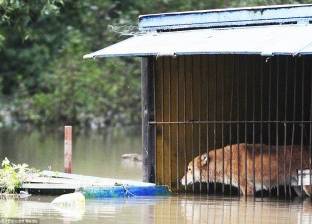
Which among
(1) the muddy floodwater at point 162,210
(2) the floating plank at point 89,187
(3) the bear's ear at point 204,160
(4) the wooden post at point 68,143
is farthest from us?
(4) the wooden post at point 68,143

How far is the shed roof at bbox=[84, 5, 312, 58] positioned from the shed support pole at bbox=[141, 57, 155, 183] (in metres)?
0.48

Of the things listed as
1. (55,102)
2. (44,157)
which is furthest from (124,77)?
(44,157)

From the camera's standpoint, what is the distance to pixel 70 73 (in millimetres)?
38125

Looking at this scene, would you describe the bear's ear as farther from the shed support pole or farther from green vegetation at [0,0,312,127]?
green vegetation at [0,0,312,127]

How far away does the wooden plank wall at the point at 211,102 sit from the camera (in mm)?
15445

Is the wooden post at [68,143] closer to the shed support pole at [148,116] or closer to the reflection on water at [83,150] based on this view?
the shed support pole at [148,116]

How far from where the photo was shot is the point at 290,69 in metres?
15.9

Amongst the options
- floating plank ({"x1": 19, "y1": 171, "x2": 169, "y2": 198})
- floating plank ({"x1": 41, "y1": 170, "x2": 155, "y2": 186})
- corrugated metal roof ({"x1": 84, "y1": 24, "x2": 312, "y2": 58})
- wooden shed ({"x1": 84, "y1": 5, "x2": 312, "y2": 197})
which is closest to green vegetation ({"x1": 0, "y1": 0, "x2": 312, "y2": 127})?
wooden shed ({"x1": 84, "y1": 5, "x2": 312, "y2": 197})

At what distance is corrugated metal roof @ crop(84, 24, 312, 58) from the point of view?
13328 mm

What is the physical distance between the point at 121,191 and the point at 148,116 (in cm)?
159

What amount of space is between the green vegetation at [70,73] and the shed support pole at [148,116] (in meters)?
19.7

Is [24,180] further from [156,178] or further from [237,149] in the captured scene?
[237,149]

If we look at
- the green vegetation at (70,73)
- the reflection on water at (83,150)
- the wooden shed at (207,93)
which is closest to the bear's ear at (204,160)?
the wooden shed at (207,93)

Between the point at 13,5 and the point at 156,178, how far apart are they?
644cm
